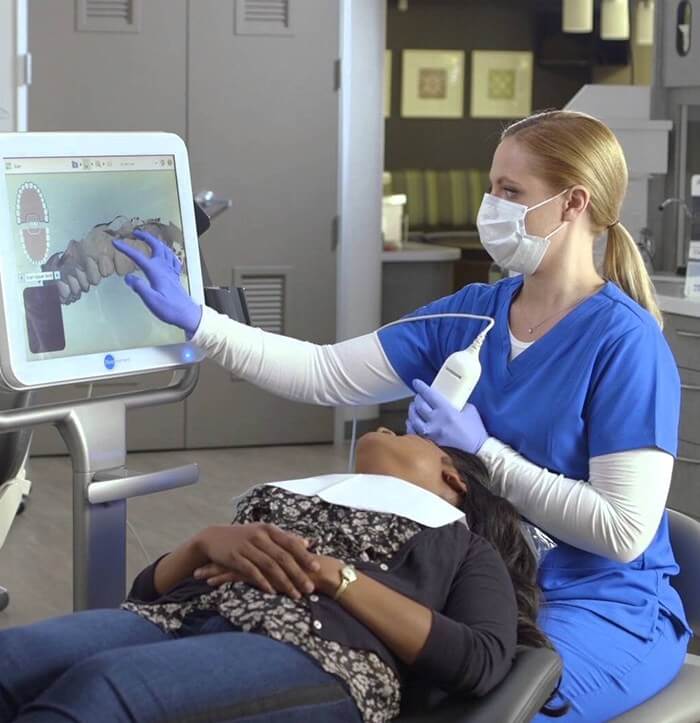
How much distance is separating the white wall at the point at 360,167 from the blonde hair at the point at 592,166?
3.56 m

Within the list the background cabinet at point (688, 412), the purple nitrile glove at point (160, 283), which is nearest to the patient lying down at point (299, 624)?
the purple nitrile glove at point (160, 283)

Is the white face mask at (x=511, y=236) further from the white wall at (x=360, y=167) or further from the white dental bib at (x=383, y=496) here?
the white wall at (x=360, y=167)

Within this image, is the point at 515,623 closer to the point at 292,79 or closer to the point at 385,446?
the point at 385,446

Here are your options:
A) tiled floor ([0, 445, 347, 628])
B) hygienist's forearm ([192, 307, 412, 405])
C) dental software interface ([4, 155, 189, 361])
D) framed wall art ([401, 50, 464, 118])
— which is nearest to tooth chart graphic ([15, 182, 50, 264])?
dental software interface ([4, 155, 189, 361])

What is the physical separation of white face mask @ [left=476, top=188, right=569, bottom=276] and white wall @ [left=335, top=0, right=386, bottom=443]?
3.54 m

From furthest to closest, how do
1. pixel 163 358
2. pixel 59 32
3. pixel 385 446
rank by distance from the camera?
pixel 59 32, pixel 163 358, pixel 385 446

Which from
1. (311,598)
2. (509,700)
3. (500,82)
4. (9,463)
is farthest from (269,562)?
(500,82)

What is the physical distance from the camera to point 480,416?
7.09 feet

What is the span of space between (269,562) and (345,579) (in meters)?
0.10

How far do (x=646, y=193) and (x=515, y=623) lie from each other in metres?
3.55

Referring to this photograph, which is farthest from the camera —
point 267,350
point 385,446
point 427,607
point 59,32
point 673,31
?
point 59,32

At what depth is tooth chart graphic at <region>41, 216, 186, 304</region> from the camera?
1952 mm

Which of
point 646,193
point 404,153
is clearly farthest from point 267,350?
point 404,153

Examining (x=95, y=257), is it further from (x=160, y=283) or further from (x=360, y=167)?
(x=360, y=167)
